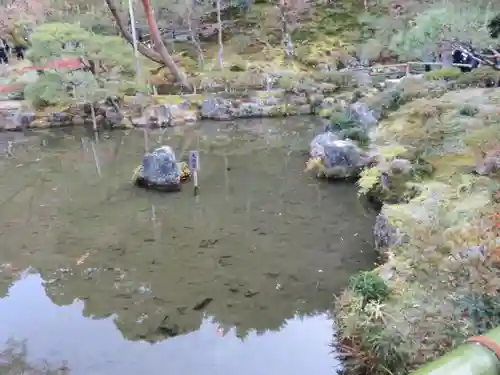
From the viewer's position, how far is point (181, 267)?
793 cm

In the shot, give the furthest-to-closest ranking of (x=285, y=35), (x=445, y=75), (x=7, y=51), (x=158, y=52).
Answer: (x=7, y=51), (x=285, y=35), (x=158, y=52), (x=445, y=75)

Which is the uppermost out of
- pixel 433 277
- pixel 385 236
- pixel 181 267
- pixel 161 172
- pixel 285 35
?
pixel 285 35

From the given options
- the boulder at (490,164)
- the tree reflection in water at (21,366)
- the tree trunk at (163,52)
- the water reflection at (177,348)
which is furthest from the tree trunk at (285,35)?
the tree reflection in water at (21,366)

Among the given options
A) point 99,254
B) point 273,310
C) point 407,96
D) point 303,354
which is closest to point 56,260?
point 99,254

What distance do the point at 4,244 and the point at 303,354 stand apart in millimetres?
6212

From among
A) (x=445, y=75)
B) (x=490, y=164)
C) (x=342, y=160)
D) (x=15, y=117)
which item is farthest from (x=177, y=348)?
(x=15, y=117)

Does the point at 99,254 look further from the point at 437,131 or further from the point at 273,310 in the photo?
the point at 437,131

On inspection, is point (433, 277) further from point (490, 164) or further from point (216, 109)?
point (216, 109)

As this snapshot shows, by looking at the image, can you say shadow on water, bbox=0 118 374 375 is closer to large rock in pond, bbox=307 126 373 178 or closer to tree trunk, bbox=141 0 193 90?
large rock in pond, bbox=307 126 373 178

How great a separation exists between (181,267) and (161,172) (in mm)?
4017

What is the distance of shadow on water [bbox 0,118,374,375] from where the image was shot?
20.0ft

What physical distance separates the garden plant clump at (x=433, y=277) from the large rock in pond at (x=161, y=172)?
5.11 m

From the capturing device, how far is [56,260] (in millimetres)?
8492

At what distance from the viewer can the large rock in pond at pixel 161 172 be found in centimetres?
1142
